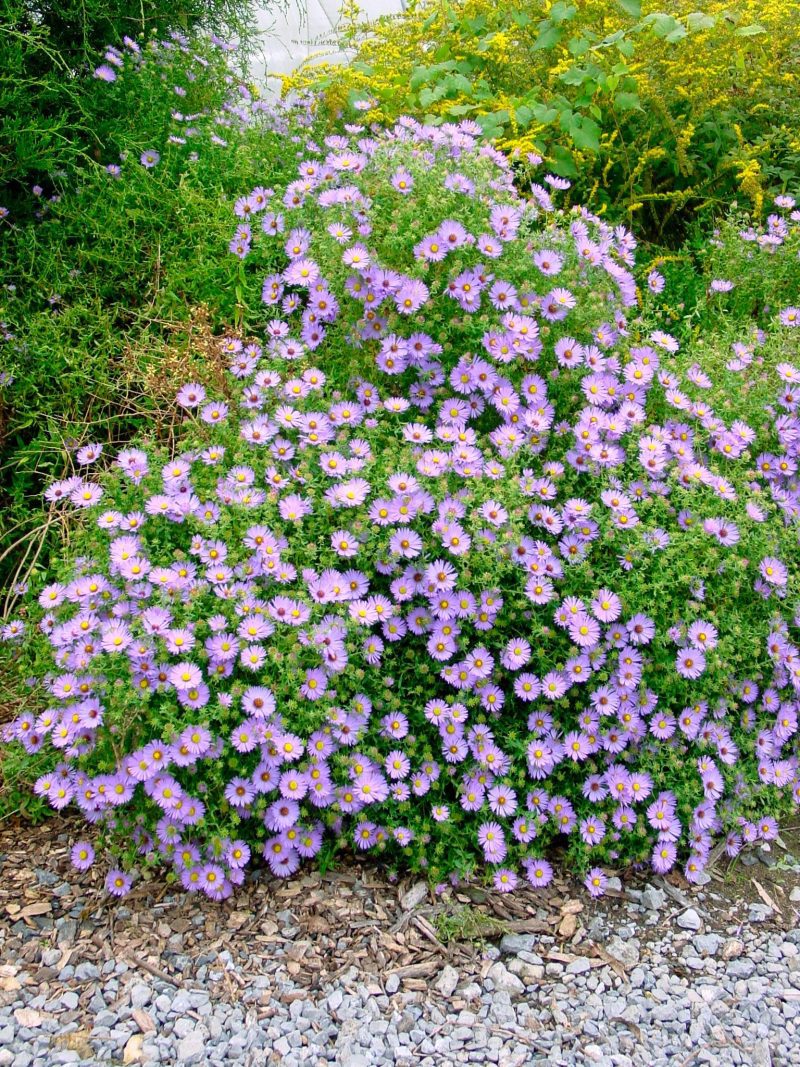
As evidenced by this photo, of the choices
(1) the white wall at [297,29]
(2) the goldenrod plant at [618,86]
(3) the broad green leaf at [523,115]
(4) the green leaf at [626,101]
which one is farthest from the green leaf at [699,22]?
(1) the white wall at [297,29]

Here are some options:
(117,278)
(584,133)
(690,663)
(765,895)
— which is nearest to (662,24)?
(584,133)

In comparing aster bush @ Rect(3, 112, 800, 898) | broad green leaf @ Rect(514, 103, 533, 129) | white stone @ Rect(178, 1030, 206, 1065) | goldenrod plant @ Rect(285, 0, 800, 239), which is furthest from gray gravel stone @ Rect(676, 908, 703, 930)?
broad green leaf @ Rect(514, 103, 533, 129)

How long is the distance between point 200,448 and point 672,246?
2.87 metres

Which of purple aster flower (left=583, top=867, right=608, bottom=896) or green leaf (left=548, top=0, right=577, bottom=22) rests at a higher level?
green leaf (left=548, top=0, right=577, bottom=22)

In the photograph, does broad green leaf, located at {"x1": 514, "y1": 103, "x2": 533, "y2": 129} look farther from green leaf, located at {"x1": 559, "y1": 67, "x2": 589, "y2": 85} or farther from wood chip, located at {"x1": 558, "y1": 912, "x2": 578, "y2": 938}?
wood chip, located at {"x1": 558, "y1": 912, "x2": 578, "y2": 938}

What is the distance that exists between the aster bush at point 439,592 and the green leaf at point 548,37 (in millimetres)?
1581

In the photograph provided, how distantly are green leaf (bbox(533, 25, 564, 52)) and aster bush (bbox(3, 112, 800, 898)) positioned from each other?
1.58m

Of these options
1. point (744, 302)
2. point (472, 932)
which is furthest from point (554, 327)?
point (472, 932)

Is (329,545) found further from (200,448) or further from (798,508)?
(798,508)

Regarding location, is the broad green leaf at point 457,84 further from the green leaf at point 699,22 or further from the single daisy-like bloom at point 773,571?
the single daisy-like bloom at point 773,571

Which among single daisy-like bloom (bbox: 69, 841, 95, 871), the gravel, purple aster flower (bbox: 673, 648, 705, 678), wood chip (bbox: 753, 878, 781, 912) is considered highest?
purple aster flower (bbox: 673, 648, 705, 678)

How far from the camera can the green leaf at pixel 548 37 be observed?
166 inches

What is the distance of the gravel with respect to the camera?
200 centimetres

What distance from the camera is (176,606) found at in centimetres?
232
